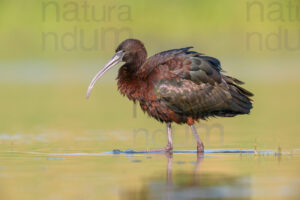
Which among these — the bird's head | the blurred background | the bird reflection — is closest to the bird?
the bird's head

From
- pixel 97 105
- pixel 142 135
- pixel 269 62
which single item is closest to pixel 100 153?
pixel 142 135

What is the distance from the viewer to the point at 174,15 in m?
34.4

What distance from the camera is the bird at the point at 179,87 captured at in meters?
13.2

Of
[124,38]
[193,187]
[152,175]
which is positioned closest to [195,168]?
[152,175]

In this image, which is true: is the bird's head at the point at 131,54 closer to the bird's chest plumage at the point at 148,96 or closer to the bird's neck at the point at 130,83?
the bird's neck at the point at 130,83

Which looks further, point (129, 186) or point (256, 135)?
point (256, 135)

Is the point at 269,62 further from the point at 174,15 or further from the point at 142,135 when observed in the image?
the point at 142,135

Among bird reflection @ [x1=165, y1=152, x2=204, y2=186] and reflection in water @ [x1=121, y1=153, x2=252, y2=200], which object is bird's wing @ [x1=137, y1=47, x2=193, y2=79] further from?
reflection in water @ [x1=121, y1=153, x2=252, y2=200]

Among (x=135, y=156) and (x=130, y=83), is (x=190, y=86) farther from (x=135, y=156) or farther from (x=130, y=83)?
(x=135, y=156)

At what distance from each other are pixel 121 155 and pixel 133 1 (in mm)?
22265

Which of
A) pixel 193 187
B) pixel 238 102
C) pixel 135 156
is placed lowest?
pixel 193 187

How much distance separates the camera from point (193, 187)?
955 centimetres

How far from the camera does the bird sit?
43.4 ft

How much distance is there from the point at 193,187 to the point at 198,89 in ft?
13.3
